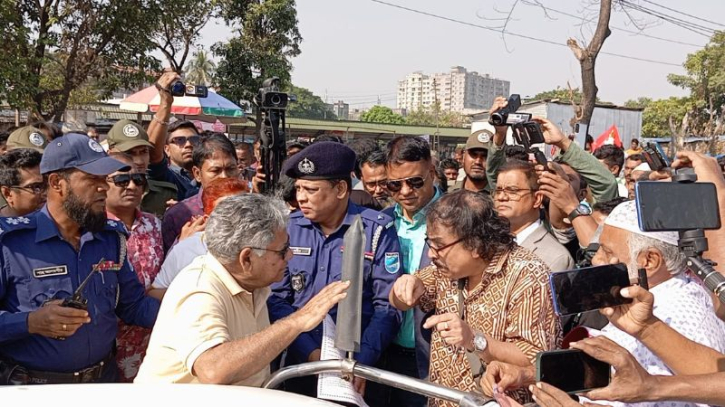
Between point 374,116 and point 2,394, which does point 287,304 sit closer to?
point 2,394

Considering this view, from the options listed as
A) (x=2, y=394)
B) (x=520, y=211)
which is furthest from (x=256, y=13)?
(x=2, y=394)

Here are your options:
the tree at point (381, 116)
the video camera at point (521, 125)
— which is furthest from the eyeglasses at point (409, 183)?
the tree at point (381, 116)

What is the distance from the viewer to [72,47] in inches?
433

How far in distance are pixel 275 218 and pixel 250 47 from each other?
20.4 m

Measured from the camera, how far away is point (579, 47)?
878 centimetres

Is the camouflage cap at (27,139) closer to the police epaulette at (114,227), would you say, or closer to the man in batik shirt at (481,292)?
the police epaulette at (114,227)

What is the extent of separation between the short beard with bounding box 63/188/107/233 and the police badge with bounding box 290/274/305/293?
0.94m

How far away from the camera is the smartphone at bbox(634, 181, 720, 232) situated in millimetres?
1549

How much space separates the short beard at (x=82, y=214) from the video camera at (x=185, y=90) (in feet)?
5.92

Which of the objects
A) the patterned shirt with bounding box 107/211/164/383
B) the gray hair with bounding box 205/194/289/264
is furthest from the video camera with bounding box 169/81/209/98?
the gray hair with bounding box 205/194/289/264

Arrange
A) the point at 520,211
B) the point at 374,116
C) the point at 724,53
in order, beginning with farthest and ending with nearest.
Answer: the point at 374,116, the point at 724,53, the point at 520,211

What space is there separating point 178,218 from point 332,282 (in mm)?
1573

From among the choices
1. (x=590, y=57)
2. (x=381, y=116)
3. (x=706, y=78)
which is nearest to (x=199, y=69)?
(x=381, y=116)

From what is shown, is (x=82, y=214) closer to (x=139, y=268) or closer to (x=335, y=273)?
(x=139, y=268)
